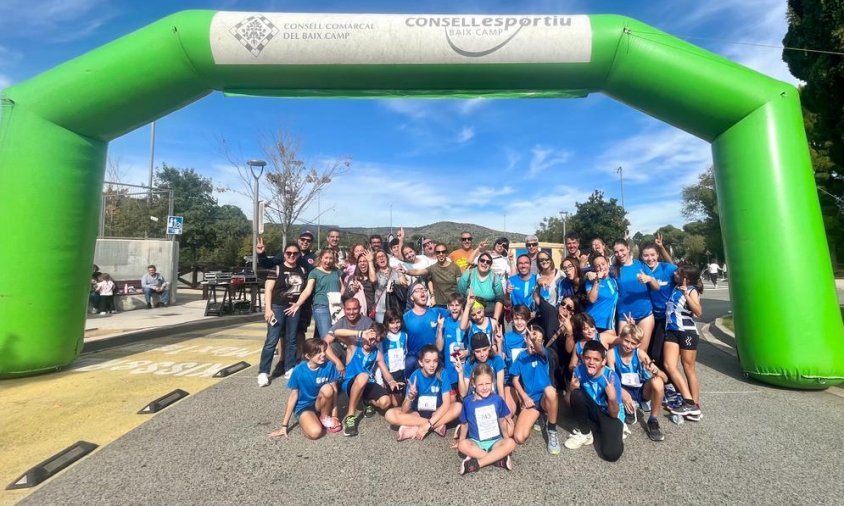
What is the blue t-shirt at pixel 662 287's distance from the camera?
4.08 m

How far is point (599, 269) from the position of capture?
423cm

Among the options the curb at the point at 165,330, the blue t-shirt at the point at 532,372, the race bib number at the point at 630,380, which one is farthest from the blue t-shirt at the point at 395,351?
the curb at the point at 165,330

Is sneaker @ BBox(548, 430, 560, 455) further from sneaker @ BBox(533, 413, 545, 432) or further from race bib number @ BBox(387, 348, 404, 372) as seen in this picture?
race bib number @ BBox(387, 348, 404, 372)

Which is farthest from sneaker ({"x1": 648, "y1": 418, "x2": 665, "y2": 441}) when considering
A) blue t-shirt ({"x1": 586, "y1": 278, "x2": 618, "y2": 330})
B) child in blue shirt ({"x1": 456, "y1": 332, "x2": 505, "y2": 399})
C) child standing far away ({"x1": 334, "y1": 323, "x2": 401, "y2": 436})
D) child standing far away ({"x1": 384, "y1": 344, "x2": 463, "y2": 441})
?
child standing far away ({"x1": 334, "y1": 323, "x2": 401, "y2": 436})

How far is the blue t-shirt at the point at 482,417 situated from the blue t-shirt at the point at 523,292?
58.1 inches

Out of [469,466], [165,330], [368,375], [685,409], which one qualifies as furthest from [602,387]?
[165,330]

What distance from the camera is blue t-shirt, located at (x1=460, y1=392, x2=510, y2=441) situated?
10.1 ft

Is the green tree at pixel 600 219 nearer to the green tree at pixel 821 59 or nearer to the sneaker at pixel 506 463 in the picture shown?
the green tree at pixel 821 59

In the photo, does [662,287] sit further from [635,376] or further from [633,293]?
[635,376]

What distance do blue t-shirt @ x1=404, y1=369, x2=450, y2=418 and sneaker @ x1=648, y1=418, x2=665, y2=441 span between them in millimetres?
1741

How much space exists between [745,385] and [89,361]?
8.59 metres

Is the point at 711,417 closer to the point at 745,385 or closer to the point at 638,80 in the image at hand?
the point at 745,385

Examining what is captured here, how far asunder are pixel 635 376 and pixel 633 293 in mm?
1012

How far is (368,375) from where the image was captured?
3787mm
